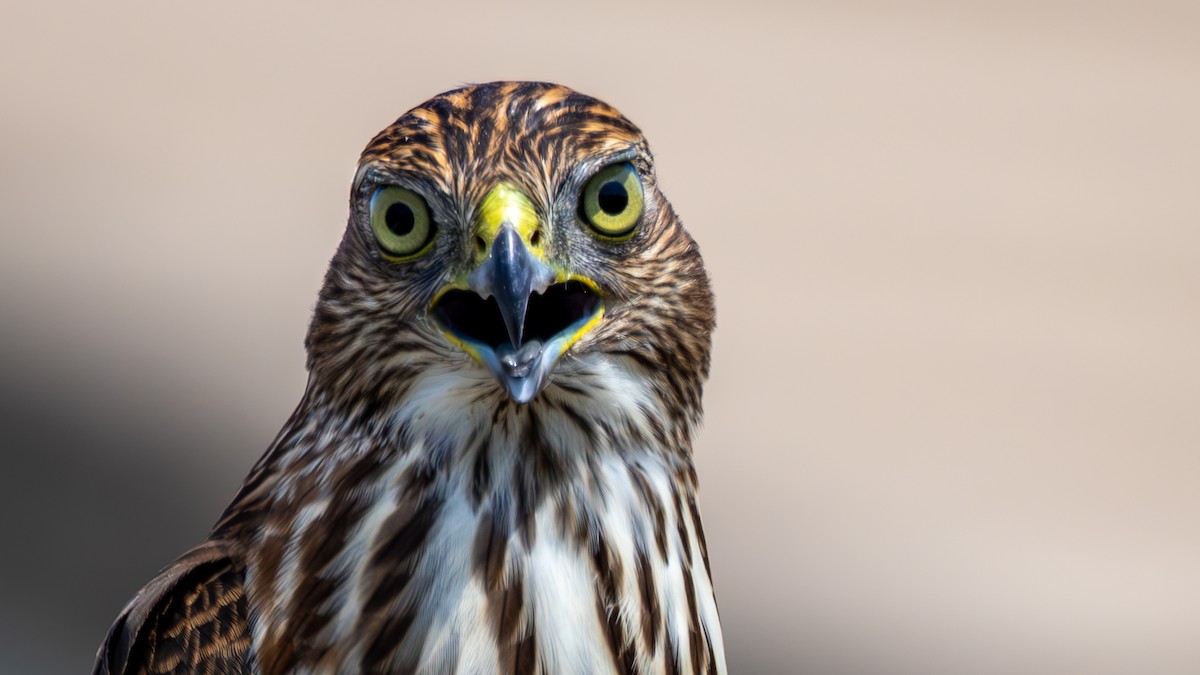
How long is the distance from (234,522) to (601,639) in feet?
2.17

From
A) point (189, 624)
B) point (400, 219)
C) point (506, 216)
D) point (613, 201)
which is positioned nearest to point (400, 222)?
point (400, 219)

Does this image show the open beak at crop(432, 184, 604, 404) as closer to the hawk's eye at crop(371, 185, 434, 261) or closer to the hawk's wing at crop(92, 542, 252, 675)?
the hawk's eye at crop(371, 185, 434, 261)

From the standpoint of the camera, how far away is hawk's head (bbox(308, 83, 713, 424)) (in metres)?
2.40

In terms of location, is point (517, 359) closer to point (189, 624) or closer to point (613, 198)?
point (613, 198)

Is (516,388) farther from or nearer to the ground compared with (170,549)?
farther from the ground

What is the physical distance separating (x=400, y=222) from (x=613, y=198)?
356mm

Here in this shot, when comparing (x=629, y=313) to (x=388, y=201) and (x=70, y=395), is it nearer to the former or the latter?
(x=388, y=201)

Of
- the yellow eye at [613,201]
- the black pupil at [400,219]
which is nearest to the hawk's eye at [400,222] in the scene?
the black pupil at [400,219]

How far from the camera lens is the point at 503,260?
2.30 m

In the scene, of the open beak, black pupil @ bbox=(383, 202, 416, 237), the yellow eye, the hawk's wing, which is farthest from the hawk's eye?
the hawk's wing

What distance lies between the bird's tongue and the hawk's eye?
26 centimetres

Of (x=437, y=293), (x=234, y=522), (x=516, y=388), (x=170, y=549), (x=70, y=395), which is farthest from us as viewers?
(x=70, y=395)

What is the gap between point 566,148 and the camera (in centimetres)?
251

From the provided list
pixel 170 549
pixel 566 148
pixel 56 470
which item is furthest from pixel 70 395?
pixel 566 148
